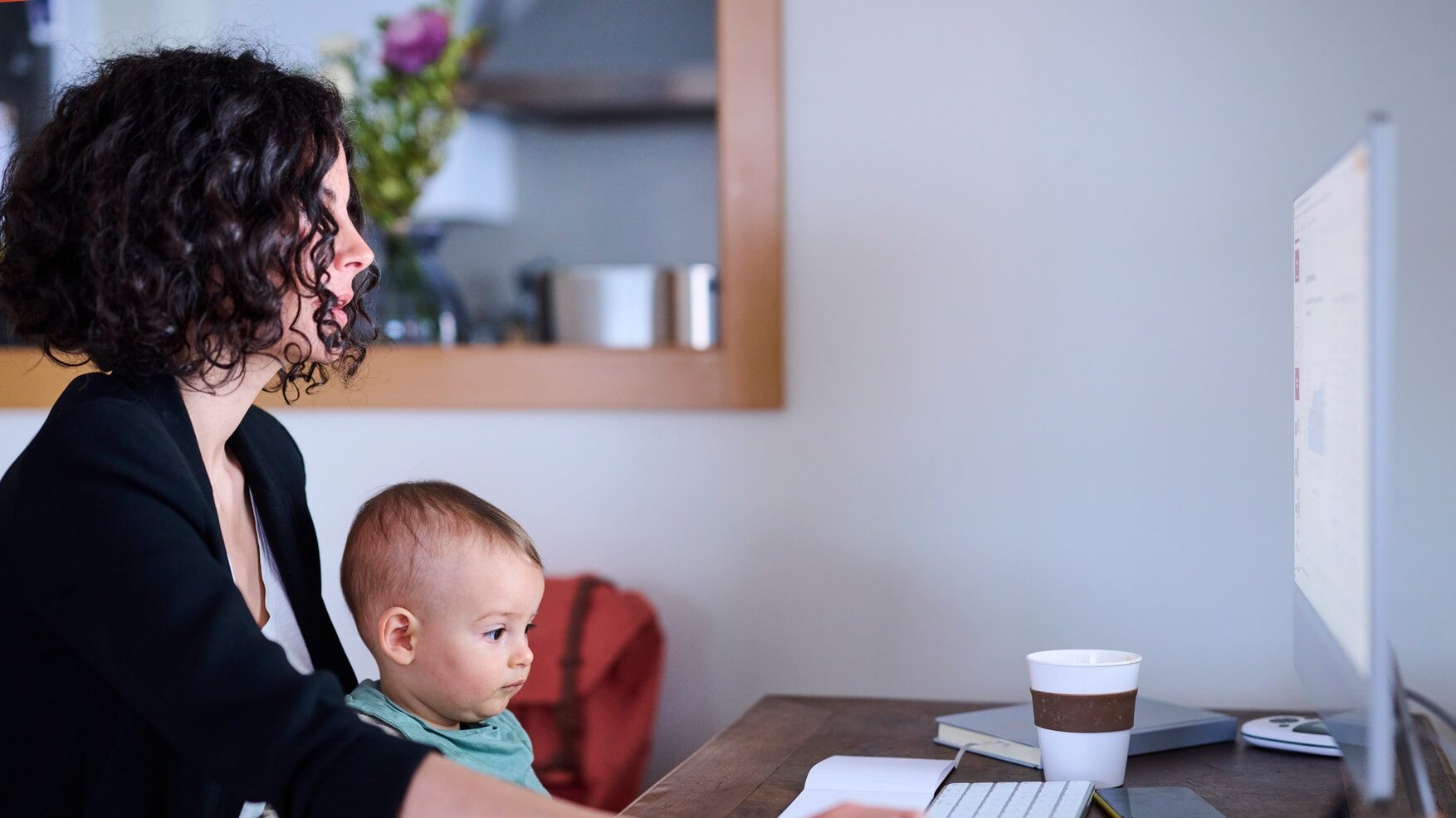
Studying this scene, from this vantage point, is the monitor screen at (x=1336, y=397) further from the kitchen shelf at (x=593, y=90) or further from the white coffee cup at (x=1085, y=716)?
the kitchen shelf at (x=593, y=90)

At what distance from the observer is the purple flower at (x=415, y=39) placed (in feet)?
8.08

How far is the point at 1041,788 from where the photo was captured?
3.62 ft

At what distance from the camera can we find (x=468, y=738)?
122cm

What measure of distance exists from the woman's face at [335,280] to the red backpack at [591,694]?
666mm

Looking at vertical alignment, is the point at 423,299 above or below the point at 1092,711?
above

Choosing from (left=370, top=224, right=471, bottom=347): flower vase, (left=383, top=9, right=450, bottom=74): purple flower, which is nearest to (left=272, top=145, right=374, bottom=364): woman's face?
(left=370, top=224, right=471, bottom=347): flower vase

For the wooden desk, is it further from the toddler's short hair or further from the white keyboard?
the toddler's short hair

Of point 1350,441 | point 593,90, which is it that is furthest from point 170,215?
point 593,90

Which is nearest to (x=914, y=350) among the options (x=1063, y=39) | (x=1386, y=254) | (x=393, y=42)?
(x=1063, y=39)

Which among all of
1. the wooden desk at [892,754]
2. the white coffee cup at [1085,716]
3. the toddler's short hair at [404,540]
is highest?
the toddler's short hair at [404,540]

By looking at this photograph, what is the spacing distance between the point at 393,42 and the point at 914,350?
4.22 feet

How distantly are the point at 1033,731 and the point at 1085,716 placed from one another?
0.17m

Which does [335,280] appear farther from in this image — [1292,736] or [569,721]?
[1292,736]

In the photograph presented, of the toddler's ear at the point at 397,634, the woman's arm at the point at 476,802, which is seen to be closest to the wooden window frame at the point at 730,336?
the toddler's ear at the point at 397,634
